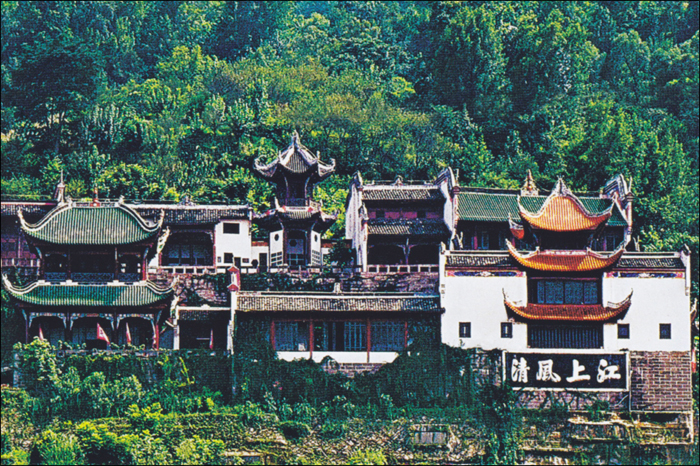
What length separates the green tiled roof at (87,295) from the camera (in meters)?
49.6

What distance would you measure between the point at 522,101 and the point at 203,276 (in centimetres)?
3061

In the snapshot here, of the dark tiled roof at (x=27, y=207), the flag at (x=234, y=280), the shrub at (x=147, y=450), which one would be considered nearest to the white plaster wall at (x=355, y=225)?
the flag at (x=234, y=280)

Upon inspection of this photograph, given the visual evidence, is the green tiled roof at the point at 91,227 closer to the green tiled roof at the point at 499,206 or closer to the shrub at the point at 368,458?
the shrub at the point at 368,458

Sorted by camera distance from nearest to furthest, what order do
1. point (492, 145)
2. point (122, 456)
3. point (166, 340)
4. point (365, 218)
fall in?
1. point (122, 456)
2. point (166, 340)
3. point (365, 218)
4. point (492, 145)

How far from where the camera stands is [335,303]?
165ft

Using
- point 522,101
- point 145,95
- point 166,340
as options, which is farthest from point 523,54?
point 166,340

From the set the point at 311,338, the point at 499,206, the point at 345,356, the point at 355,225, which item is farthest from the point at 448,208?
the point at 311,338

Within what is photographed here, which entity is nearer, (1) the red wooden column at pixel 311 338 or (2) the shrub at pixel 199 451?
(2) the shrub at pixel 199 451

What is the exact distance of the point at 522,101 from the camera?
79000mm

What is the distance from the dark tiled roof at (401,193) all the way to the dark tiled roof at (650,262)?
33.7 feet

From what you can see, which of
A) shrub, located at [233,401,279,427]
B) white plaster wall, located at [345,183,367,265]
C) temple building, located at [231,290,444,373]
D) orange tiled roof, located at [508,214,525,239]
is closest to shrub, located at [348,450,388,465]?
shrub, located at [233,401,279,427]

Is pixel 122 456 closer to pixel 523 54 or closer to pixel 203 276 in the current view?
pixel 203 276

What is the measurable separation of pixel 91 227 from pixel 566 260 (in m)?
15.7

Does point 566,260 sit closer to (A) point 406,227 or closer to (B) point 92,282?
(A) point 406,227
